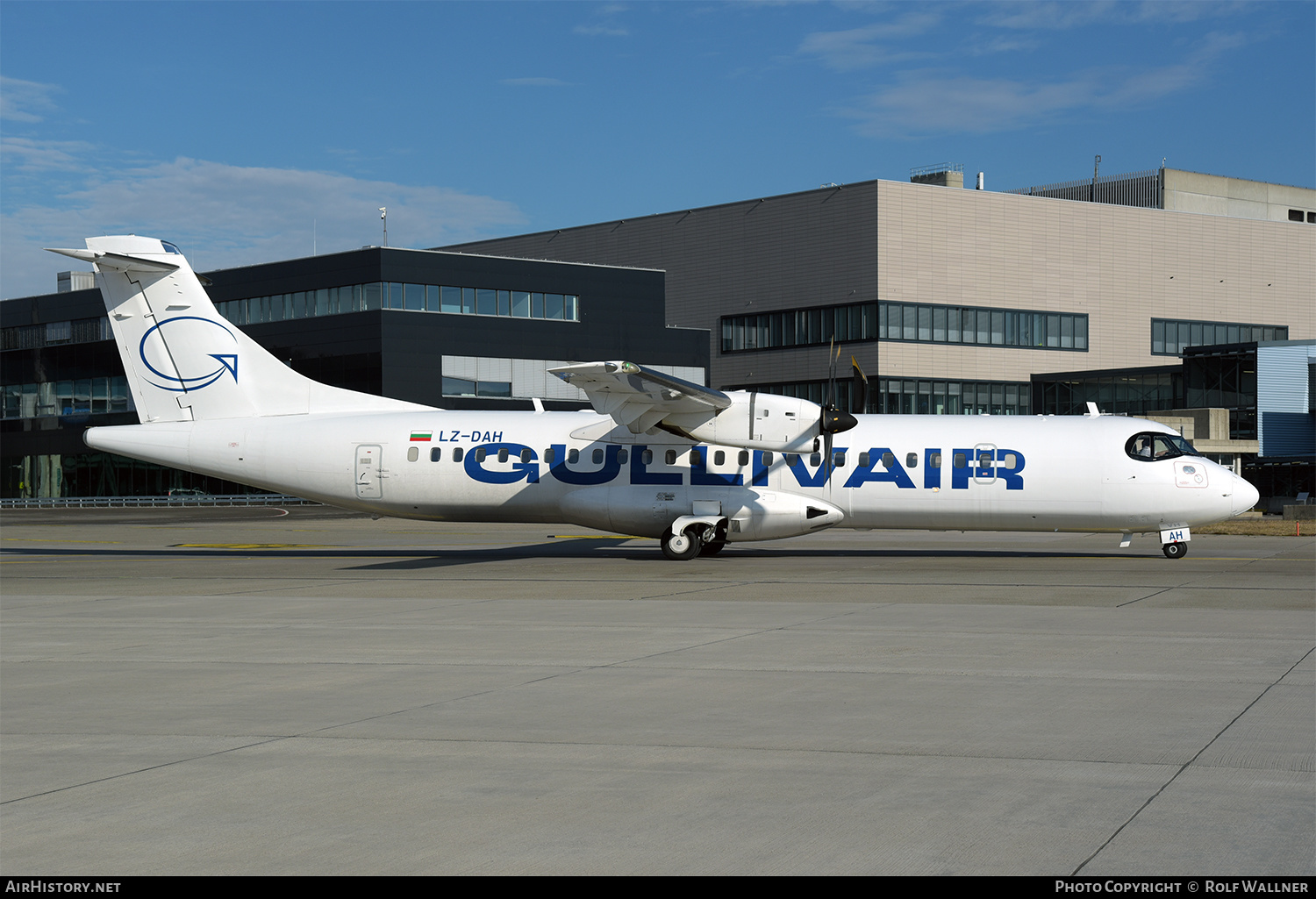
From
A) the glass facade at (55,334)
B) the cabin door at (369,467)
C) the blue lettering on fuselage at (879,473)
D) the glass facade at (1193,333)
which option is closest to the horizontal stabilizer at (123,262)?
the cabin door at (369,467)

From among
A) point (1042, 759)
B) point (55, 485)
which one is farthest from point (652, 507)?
point (55, 485)

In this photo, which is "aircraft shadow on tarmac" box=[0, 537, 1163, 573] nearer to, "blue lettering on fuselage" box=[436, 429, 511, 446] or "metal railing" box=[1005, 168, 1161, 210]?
"blue lettering on fuselage" box=[436, 429, 511, 446]

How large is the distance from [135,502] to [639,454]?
55113 mm

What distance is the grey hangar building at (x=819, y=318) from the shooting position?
66875 millimetres

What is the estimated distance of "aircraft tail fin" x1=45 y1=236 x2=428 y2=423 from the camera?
27062mm

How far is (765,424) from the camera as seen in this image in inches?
980

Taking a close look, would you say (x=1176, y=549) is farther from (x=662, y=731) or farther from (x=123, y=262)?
(x=123, y=262)

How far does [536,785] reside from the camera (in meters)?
6.95

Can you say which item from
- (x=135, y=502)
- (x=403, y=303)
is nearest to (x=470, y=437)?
(x=403, y=303)

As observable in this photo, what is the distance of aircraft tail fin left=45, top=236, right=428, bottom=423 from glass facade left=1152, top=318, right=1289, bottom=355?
73.2m

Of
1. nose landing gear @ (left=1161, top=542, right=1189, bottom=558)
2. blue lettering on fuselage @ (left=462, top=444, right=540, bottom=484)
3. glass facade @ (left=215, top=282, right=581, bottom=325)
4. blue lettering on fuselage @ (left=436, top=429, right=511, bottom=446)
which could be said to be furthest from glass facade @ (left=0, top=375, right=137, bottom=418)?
nose landing gear @ (left=1161, top=542, right=1189, bottom=558)

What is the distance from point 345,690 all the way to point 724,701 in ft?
10.8

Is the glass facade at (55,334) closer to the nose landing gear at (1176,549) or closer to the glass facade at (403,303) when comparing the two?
the glass facade at (403,303)

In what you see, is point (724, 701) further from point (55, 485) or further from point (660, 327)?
point (55, 485)
